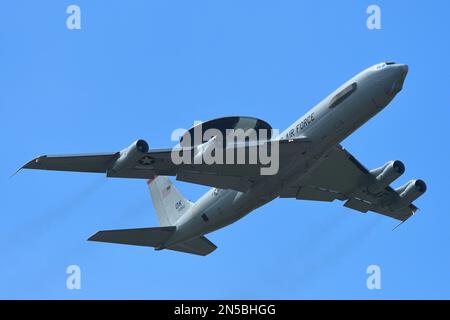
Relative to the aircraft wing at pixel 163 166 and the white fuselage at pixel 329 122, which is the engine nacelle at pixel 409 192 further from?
the aircraft wing at pixel 163 166

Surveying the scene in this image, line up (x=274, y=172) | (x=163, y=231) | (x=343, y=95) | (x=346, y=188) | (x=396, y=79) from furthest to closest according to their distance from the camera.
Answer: (x=346, y=188) < (x=163, y=231) < (x=274, y=172) < (x=343, y=95) < (x=396, y=79)

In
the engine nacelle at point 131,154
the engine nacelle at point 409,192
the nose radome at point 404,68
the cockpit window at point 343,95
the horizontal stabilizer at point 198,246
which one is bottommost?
the horizontal stabilizer at point 198,246

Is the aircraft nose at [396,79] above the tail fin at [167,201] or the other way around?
above

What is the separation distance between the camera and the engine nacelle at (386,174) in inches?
2697

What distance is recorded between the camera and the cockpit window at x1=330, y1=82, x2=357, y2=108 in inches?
2365

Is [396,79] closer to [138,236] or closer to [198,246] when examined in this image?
[198,246]

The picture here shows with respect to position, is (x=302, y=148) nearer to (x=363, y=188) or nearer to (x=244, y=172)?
(x=244, y=172)

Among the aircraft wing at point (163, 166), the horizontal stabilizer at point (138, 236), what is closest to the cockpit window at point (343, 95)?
the aircraft wing at point (163, 166)

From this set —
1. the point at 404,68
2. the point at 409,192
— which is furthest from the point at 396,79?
the point at 409,192

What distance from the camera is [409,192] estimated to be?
7138 cm

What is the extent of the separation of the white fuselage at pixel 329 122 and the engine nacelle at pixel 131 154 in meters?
9.43

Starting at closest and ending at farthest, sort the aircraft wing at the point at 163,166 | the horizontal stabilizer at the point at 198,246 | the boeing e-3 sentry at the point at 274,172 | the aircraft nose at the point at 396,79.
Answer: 1. the aircraft nose at the point at 396,79
2. the boeing e-3 sentry at the point at 274,172
3. the aircraft wing at the point at 163,166
4. the horizontal stabilizer at the point at 198,246

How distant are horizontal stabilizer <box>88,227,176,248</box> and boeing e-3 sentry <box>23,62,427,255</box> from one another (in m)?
0.07

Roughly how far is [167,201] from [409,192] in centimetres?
1975
